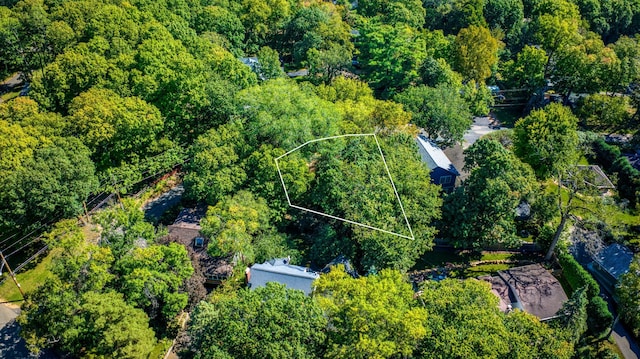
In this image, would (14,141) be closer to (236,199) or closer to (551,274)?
(236,199)

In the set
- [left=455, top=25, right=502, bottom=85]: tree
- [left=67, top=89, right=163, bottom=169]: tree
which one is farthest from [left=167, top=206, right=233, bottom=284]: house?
[left=455, top=25, right=502, bottom=85]: tree

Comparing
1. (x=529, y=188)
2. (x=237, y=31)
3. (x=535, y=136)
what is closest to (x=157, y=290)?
(x=529, y=188)

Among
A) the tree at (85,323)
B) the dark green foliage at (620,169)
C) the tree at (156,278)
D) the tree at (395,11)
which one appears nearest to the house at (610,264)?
the dark green foliage at (620,169)

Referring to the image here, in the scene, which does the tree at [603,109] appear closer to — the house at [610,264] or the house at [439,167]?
the house at [439,167]

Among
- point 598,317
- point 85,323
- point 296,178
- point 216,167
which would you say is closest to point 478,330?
point 598,317

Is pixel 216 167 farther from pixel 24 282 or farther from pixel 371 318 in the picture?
pixel 371 318

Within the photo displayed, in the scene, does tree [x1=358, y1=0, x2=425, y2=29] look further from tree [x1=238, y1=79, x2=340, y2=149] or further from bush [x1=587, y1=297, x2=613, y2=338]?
bush [x1=587, y1=297, x2=613, y2=338]
